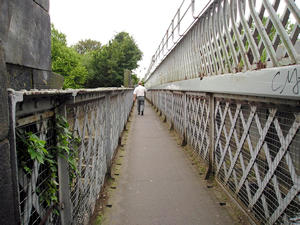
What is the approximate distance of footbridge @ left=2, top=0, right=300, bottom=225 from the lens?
4.31ft

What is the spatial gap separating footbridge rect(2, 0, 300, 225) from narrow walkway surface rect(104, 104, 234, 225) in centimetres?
36

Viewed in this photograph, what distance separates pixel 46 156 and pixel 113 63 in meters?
35.2

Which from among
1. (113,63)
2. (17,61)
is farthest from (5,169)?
(113,63)

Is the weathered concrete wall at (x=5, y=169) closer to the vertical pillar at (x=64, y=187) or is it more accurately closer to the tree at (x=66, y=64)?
the vertical pillar at (x=64, y=187)

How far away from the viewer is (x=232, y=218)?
3.06 m

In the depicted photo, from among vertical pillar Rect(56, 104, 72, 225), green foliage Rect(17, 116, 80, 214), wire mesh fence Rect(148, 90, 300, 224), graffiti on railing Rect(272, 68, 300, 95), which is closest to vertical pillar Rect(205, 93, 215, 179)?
wire mesh fence Rect(148, 90, 300, 224)

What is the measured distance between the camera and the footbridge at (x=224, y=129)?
1.31m

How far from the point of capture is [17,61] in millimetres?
2158

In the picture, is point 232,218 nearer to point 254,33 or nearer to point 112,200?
point 112,200

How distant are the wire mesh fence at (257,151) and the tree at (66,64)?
39987 mm

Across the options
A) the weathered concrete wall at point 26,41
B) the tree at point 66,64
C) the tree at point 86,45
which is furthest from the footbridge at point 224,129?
the tree at point 86,45

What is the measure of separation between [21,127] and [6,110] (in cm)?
22

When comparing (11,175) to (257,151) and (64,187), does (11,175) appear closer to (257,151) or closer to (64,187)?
(64,187)

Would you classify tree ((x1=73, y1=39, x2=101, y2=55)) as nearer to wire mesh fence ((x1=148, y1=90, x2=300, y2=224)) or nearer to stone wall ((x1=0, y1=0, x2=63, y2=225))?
wire mesh fence ((x1=148, y1=90, x2=300, y2=224))
